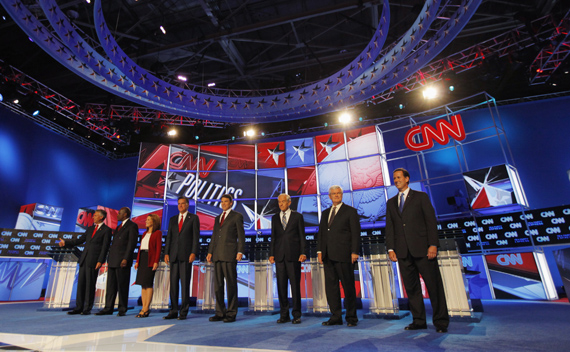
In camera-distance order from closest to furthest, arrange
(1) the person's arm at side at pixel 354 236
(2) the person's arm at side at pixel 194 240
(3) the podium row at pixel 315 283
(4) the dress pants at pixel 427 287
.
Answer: (4) the dress pants at pixel 427 287 < (1) the person's arm at side at pixel 354 236 < (3) the podium row at pixel 315 283 < (2) the person's arm at side at pixel 194 240

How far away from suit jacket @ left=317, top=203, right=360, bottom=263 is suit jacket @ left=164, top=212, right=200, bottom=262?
175cm

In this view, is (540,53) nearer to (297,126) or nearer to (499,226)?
(499,226)

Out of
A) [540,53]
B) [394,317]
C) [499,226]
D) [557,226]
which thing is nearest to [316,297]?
[394,317]

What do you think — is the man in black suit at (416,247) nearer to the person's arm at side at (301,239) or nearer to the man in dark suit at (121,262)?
the person's arm at side at (301,239)

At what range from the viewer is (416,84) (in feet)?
35.8

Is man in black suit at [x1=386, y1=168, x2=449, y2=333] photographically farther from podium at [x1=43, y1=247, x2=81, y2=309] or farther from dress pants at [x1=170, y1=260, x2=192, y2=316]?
podium at [x1=43, y1=247, x2=81, y2=309]

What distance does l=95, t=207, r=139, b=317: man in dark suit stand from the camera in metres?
4.60

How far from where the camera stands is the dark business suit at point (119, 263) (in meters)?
4.62

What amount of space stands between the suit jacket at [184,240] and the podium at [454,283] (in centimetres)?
314

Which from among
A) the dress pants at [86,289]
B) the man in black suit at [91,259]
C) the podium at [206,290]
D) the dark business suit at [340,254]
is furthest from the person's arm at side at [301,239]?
the dress pants at [86,289]

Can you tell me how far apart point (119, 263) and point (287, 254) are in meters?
2.65

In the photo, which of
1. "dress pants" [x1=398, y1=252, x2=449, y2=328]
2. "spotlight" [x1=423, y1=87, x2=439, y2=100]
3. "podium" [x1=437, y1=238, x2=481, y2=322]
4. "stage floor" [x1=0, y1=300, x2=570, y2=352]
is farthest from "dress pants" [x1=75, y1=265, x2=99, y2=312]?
"spotlight" [x1=423, y1=87, x2=439, y2=100]

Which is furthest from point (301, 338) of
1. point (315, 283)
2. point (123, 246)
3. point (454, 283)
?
point (123, 246)

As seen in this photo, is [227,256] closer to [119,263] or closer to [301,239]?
[301,239]
